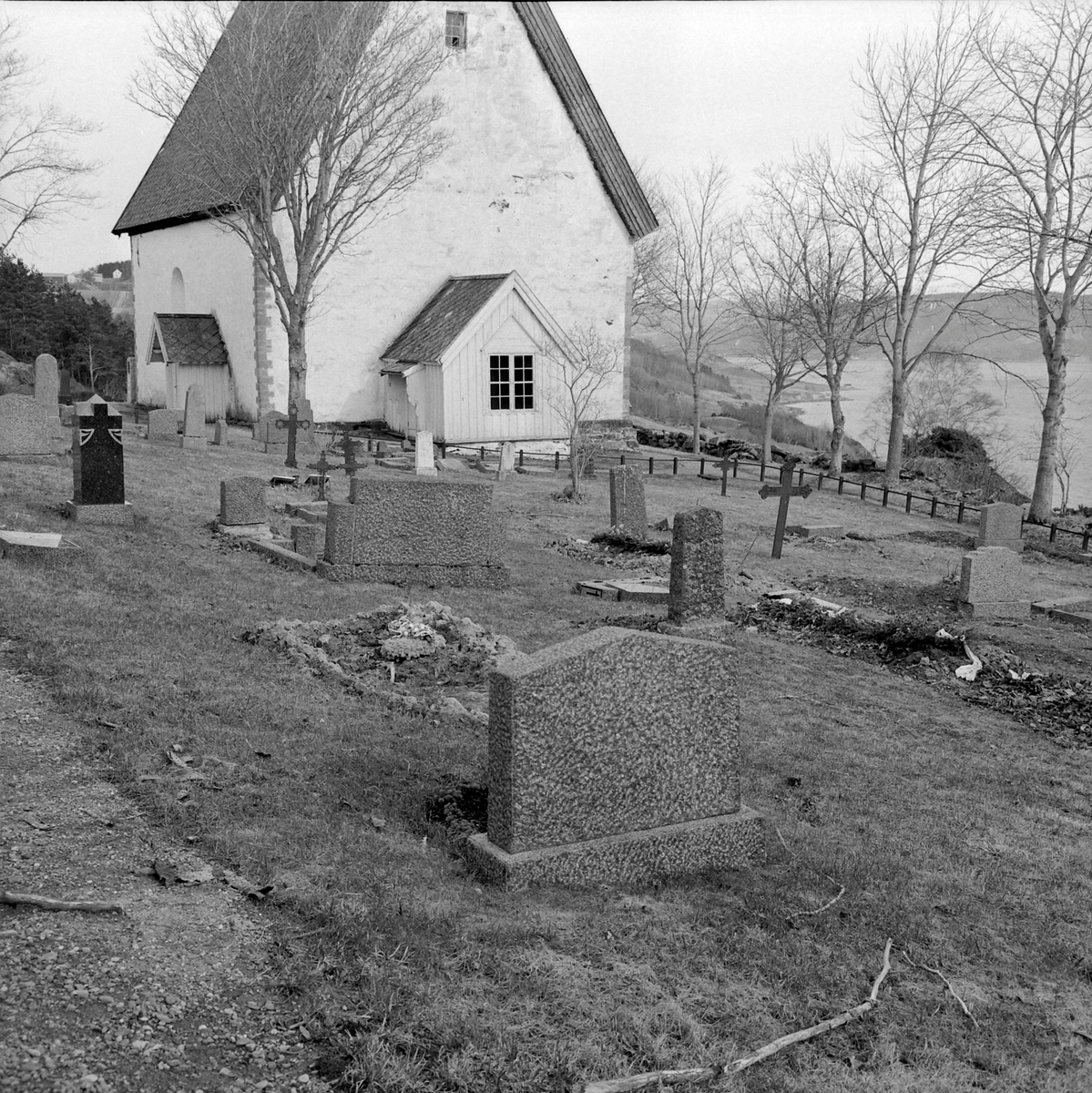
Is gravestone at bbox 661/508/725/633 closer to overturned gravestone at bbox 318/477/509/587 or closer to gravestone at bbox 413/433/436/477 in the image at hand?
overturned gravestone at bbox 318/477/509/587

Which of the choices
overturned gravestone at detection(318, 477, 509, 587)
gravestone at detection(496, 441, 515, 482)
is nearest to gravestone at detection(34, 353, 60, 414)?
gravestone at detection(496, 441, 515, 482)

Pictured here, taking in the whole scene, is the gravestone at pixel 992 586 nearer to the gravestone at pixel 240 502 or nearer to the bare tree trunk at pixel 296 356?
the gravestone at pixel 240 502

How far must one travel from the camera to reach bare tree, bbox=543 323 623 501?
29.5 m

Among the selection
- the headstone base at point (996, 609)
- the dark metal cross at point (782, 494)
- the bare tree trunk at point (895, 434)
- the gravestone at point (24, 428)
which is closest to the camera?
the headstone base at point (996, 609)

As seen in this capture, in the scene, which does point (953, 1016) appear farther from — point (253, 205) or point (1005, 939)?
point (253, 205)

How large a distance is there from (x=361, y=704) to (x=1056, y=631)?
9.34 m

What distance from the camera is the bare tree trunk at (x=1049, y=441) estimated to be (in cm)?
2683

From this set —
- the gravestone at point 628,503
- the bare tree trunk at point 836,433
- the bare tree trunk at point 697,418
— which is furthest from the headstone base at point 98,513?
the bare tree trunk at point 697,418

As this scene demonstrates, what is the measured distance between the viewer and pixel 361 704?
756 centimetres

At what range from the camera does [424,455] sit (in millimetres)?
23969

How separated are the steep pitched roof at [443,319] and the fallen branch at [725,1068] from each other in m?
25.6

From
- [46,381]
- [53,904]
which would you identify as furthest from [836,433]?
[53,904]

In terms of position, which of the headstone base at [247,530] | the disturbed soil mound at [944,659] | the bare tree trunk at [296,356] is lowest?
the disturbed soil mound at [944,659]

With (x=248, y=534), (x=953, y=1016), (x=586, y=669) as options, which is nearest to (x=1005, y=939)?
(x=953, y=1016)
